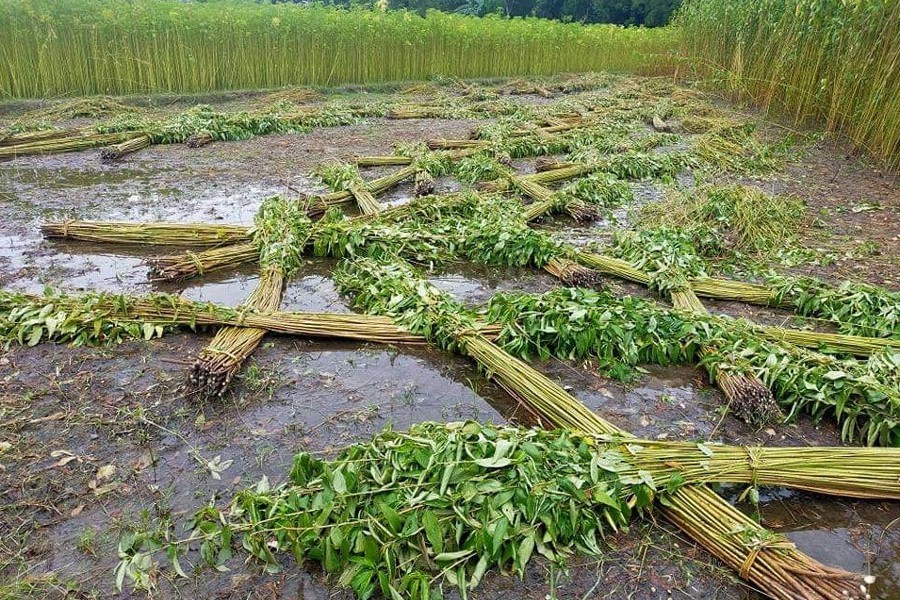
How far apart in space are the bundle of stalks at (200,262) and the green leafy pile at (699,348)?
8.27 ft

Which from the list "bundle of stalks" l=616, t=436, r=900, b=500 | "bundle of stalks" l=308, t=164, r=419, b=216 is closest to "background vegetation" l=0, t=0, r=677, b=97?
"bundle of stalks" l=308, t=164, r=419, b=216

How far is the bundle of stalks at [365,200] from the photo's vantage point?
670cm

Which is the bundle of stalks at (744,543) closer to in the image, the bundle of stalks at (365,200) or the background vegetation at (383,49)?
the bundle of stalks at (365,200)

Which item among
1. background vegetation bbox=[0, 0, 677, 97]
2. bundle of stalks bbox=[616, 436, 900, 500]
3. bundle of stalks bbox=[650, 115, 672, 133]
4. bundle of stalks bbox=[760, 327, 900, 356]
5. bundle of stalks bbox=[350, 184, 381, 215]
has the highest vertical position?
background vegetation bbox=[0, 0, 677, 97]

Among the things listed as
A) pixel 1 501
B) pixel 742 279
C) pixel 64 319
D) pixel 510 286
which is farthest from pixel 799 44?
pixel 1 501

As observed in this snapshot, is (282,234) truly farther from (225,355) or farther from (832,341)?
(832,341)

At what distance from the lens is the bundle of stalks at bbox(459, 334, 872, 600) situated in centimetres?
232

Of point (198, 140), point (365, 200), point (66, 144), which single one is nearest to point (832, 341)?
point (365, 200)

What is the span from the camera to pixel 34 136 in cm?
902

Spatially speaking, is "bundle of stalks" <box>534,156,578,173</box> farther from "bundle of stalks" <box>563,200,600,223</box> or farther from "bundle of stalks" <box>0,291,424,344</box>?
"bundle of stalks" <box>0,291,424,344</box>

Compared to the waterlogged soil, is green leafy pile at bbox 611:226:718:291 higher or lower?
higher

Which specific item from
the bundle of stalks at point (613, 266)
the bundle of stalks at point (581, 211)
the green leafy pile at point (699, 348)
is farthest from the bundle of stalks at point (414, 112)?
the green leafy pile at point (699, 348)

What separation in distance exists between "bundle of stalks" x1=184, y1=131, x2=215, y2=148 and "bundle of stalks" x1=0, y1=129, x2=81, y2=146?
1718 mm

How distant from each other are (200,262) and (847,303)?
5.44 meters
